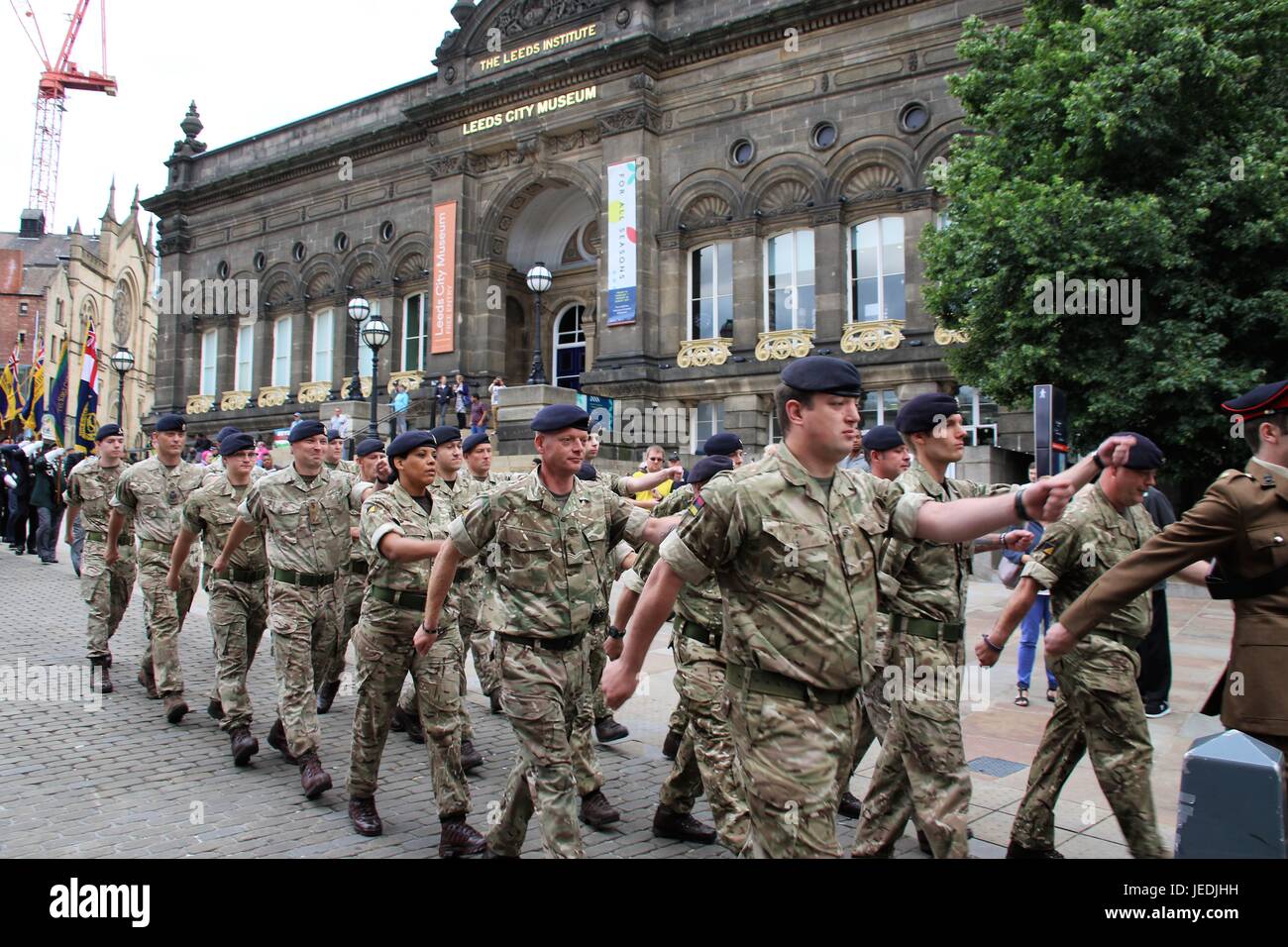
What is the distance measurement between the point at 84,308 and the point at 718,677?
8503 centimetres

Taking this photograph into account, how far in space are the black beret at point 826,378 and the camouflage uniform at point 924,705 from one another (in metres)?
1.04

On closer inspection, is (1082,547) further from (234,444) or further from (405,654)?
(234,444)

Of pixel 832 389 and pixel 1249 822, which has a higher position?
pixel 832 389

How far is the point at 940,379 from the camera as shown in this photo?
20.1 metres

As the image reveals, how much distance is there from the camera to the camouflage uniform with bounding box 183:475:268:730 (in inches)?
255

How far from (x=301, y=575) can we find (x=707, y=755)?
323 cm

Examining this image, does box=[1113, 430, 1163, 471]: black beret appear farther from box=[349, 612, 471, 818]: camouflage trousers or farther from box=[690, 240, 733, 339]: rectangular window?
box=[690, 240, 733, 339]: rectangular window

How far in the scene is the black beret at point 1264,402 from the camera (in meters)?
3.56

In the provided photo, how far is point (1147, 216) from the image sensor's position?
12.4 metres

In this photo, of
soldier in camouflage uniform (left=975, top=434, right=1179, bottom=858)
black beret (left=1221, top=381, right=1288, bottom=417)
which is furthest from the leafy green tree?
black beret (left=1221, top=381, right=1288, bottom=417)

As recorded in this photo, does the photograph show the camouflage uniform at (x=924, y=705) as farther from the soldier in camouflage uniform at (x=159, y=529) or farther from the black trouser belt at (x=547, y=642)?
the soldier in camouflage uniform at (x=159, y=529)

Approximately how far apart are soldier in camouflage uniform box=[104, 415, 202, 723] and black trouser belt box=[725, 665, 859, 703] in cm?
608
